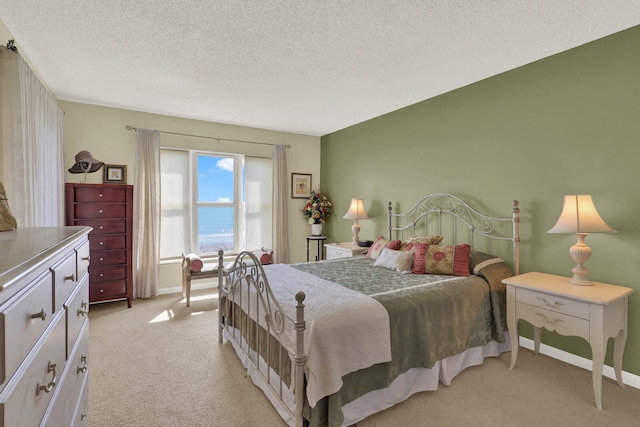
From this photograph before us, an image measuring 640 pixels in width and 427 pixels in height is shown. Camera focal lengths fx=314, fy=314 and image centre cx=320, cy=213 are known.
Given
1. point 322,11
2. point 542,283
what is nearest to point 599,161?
point 542,283

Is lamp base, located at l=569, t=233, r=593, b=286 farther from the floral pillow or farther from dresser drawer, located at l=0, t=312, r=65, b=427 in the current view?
Result: dresser drawer, located at l=0, t=312, r=65, b=427

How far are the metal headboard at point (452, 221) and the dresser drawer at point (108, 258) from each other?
3.53 m

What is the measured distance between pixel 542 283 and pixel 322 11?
104 inches

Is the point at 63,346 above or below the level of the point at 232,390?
above

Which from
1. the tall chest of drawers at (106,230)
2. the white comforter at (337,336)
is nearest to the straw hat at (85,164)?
the tall chest of drawers at (106,230)

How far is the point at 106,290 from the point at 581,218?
4.96 m

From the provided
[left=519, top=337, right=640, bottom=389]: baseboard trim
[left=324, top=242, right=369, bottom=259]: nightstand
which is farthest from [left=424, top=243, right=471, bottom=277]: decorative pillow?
[left=324, top=242, right=369, bottom=259]: nightstand

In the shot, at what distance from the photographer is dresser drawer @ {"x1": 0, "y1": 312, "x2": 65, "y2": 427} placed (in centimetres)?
65

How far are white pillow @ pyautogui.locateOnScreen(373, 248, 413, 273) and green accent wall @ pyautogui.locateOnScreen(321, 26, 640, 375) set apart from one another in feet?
3.35

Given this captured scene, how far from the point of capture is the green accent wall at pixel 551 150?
2422mm

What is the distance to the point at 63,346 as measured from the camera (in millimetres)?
1154

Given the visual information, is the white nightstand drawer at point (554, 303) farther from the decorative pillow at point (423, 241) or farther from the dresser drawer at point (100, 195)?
the dresser drawer at point (100, 195)

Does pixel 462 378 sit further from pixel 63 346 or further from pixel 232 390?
pixel 63 346

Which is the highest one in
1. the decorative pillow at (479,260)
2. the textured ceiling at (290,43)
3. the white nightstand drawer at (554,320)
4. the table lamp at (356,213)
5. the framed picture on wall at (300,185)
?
the textured ceiling at (290,43)
